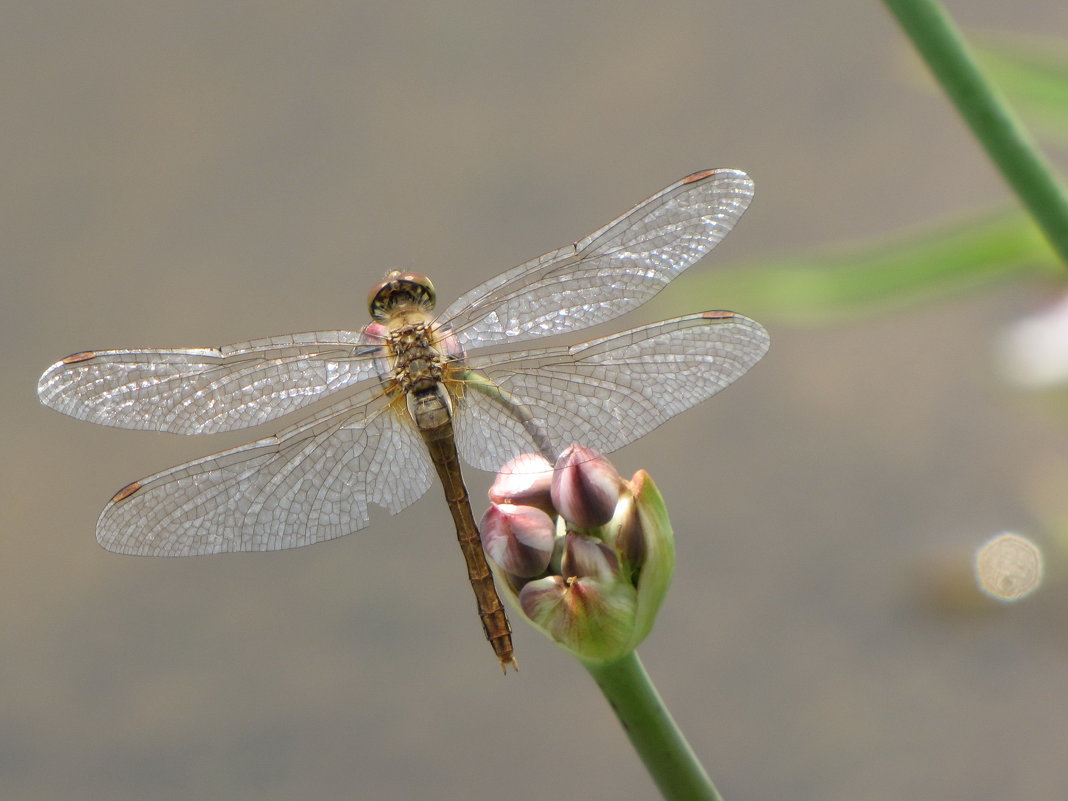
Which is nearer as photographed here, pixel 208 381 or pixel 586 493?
pixel 586 493

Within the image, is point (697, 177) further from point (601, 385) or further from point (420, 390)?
point (420, 390)

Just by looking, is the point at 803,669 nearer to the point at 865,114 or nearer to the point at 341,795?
the point at 341,795

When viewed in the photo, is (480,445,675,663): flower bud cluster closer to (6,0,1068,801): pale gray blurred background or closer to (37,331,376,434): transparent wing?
(37,331,376,434): transparent wing

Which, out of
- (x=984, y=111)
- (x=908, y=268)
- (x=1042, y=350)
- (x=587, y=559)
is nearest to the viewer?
(x=984, y=111)

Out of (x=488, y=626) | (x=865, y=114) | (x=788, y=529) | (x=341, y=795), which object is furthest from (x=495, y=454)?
(x=865, y=114)

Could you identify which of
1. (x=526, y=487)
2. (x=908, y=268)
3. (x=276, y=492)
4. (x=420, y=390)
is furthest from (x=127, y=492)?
(x=908, y=268)

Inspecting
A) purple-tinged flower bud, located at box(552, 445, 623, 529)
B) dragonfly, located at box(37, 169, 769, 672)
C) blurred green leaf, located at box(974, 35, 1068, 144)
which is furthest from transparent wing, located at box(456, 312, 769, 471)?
blurred green leaf, located at box(974, 35, 1068, 144)

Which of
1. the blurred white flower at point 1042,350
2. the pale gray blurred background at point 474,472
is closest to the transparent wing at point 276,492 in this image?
the pale gray blurred background at point 474,472
